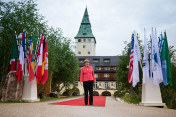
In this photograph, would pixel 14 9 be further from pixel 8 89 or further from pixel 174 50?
pixel 174 50

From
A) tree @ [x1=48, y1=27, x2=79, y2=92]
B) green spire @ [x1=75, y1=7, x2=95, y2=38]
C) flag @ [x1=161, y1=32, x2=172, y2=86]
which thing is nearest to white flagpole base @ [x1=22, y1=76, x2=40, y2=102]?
flag @ [x1=161, y1=32, x2=172, y2=86]

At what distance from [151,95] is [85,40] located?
3086 inches

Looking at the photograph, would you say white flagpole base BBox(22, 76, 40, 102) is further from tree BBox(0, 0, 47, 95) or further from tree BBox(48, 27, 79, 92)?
tree BBox(48, 27, 79, 92)

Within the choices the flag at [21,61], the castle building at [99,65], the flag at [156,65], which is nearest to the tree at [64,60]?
the flag at [21,61]

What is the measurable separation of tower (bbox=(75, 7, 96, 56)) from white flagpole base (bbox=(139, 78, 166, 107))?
2955 inches

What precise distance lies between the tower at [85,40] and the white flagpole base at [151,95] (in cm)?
7507

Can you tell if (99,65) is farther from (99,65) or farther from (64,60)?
(64,60)

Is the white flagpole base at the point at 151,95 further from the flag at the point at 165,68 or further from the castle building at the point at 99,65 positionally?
the castle building at the point at 99,65

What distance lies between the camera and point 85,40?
87.4 m

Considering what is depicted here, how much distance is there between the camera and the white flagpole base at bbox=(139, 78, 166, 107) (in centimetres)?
948

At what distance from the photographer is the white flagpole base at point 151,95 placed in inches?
373

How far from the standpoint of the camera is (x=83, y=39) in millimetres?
87750

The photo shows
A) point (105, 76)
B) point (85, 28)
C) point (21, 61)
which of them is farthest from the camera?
point (85, 28)

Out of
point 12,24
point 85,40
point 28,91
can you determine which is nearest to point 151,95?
point 28,91
